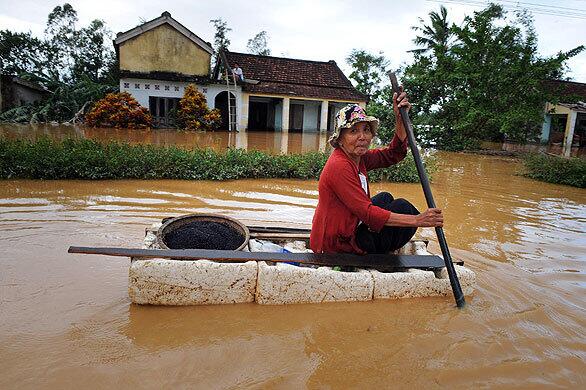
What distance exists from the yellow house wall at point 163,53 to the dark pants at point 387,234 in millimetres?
19377

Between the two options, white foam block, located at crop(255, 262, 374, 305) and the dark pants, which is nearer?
white foam block, located at crop(255, 262, 374, 305)

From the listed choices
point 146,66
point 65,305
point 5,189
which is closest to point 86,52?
point 146,66

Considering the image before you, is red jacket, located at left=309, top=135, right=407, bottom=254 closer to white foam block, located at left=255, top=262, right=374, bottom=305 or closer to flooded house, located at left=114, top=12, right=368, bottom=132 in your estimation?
white foam block, located at left=255, top=262, right=374, bottom=305

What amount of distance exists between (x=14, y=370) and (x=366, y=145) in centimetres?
252

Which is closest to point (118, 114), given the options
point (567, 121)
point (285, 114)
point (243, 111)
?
point (243, 111)

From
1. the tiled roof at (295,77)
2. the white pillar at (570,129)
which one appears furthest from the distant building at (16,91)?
the white pillar at (570,129)

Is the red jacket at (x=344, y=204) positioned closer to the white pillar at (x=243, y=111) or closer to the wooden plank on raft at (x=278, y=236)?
the wooden plank on raft at (x=278, y=236)

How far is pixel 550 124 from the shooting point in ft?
81.0

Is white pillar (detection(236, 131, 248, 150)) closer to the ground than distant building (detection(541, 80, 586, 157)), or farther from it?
closer to the ground

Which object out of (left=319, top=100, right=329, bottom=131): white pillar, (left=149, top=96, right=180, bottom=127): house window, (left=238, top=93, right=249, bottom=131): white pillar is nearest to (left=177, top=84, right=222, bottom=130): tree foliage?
(left=149, top=96, right=180, bottom=127): house window

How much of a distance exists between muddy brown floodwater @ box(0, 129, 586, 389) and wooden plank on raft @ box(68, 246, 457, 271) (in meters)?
0.29

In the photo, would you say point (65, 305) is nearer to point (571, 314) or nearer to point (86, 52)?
point (571, 314)

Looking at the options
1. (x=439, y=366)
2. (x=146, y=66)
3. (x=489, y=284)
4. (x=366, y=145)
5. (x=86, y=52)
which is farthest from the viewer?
(x=86, y=52)

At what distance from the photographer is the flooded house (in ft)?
63.6
